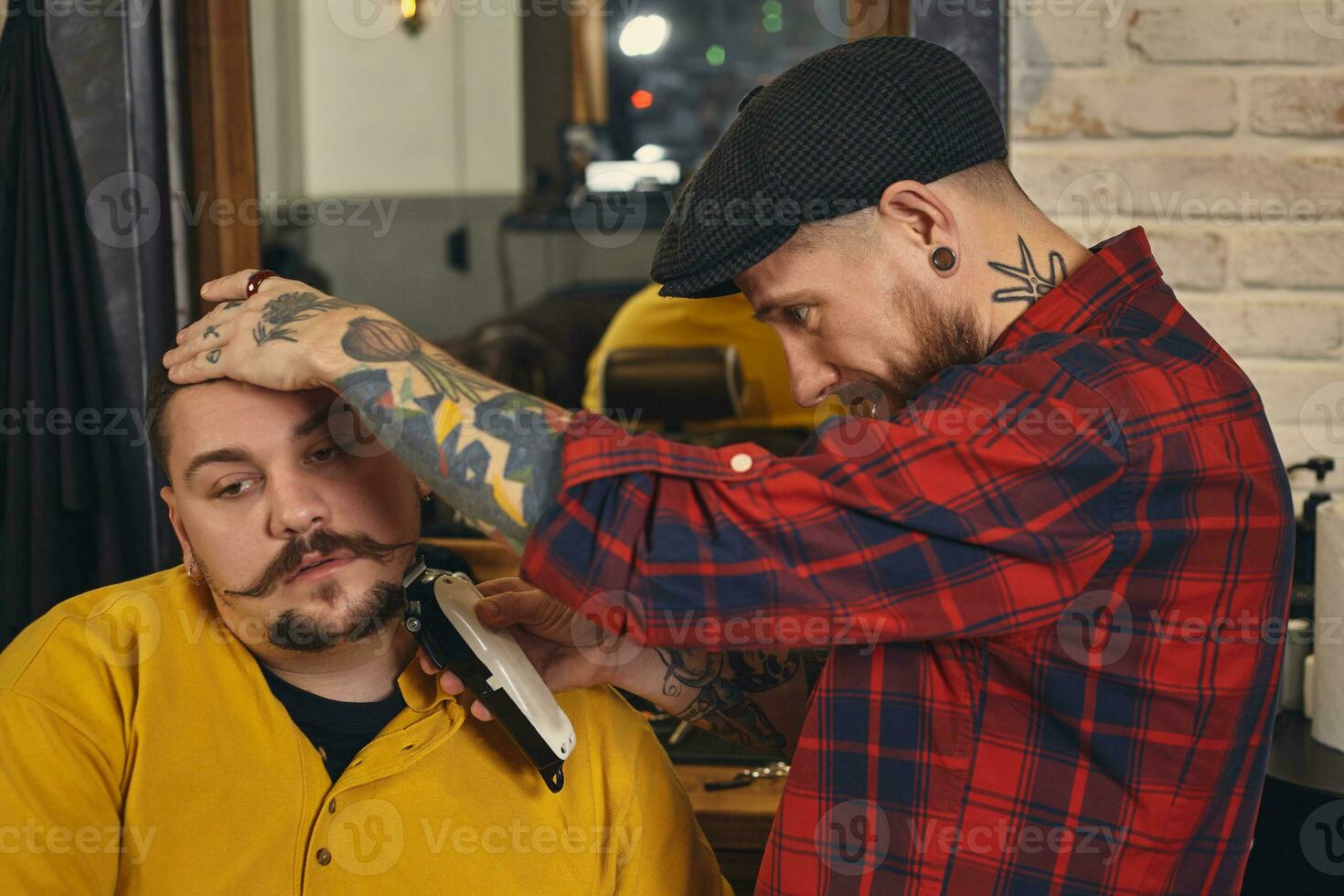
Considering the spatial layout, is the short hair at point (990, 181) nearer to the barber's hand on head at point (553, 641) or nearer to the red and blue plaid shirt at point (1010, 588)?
the red and blue plaid shirt at point (1010, 588)

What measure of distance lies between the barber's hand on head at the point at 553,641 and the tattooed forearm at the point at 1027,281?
25.0 inches

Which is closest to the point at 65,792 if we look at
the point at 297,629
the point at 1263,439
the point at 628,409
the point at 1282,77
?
the point at 297,629

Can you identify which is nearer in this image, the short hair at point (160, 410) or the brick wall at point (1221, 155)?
the short hair at point (160, 410)

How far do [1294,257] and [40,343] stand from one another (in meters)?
1.97

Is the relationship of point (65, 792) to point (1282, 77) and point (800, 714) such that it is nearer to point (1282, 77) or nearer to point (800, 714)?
point (800, 714)

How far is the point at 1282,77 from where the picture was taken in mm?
1903

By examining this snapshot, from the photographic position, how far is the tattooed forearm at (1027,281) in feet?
3.95

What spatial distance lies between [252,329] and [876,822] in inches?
29.3

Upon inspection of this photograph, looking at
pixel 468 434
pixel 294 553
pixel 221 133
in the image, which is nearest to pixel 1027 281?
pixel 468 434

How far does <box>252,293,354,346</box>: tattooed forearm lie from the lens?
1.14 meters

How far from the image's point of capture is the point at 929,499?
1008 mm

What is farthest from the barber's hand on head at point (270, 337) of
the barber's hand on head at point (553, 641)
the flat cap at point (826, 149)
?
the barber's hand on head at point (553, 641)

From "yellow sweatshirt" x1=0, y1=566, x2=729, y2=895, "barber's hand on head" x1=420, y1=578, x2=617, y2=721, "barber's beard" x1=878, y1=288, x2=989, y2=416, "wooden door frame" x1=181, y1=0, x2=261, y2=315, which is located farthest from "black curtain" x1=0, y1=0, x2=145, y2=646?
"barber's beard" x1=878, y1=288, x2=989, y2=416

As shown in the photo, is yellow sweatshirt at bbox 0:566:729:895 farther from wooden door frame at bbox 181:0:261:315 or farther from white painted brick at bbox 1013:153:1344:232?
white painted brick at bbox 1013:153:1344:232
